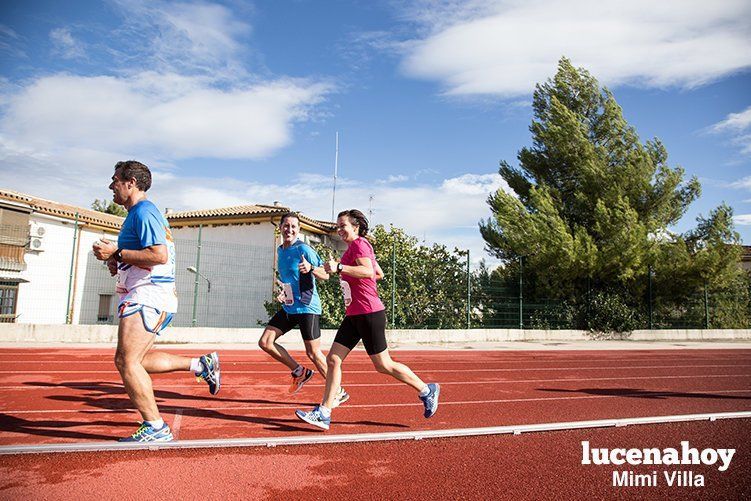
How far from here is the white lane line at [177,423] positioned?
407cm

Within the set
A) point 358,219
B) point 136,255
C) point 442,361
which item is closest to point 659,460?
point 358,219

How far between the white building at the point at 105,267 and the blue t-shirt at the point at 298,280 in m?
5.92

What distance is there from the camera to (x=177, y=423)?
4.45 m

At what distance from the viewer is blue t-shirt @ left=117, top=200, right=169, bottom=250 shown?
143 inches

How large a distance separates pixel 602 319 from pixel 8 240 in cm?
2317

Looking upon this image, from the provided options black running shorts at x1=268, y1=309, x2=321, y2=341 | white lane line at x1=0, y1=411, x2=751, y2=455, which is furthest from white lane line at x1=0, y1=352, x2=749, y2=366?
white lane line at x1=0, y1=411, x2=751, y2=455

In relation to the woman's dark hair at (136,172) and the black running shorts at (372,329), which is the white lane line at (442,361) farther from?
the woman's dark hair at (136,172)

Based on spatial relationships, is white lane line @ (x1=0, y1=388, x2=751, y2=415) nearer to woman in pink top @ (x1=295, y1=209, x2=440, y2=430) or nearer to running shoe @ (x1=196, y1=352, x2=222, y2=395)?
running shoe @ (x1=196, y1=352, x2=222, y2=395)

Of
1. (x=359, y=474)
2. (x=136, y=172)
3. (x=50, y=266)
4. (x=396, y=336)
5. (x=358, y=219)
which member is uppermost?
(x=50, y=266)

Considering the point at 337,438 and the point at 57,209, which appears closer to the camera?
the point at 337,438

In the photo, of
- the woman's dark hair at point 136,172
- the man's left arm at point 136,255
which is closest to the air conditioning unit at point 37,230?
the woman's dark hair at point 136,172

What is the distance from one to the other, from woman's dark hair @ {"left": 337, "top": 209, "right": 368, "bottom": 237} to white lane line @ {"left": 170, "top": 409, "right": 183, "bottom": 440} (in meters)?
2.26

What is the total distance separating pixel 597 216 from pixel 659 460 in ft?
58.3

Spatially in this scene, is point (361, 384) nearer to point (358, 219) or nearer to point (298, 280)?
point (298, 280)
